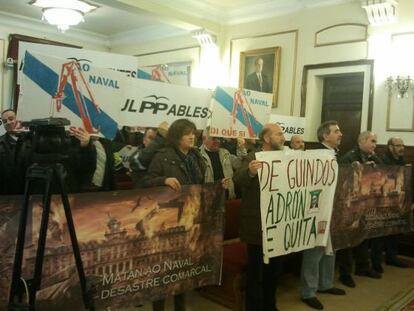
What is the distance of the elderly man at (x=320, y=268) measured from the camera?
3.36m

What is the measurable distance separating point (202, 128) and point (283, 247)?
1317 mm

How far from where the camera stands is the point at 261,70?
705 centimetres

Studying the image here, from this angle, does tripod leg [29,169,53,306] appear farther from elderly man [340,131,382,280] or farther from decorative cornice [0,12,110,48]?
decorative cornice [0,12,110,48]

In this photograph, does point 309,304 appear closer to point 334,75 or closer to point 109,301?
point 109,301

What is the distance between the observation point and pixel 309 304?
11.2 feet

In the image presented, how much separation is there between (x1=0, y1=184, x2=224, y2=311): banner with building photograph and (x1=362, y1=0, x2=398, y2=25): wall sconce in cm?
405

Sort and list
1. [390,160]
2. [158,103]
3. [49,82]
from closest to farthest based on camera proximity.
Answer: [49,82]
[158,103]
[390,160]

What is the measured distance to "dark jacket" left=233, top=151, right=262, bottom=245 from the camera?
2.75 metres

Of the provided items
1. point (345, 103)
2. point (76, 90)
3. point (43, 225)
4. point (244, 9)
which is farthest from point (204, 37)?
point (43, 225)

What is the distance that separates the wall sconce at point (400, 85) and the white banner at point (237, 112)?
81.8 inches

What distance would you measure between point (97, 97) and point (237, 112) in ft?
5.13

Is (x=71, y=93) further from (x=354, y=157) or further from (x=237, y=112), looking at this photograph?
(x=354, y=157)

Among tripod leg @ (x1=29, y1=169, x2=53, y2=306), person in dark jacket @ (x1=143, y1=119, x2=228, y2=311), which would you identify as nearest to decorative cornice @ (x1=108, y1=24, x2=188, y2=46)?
person in dark jacket @ (x1=143, y1=119, x2=228, y2=311)

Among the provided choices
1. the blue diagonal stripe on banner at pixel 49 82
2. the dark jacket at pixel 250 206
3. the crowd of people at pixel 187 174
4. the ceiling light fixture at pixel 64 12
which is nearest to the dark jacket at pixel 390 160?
the crowd of people at pixel 187 174
